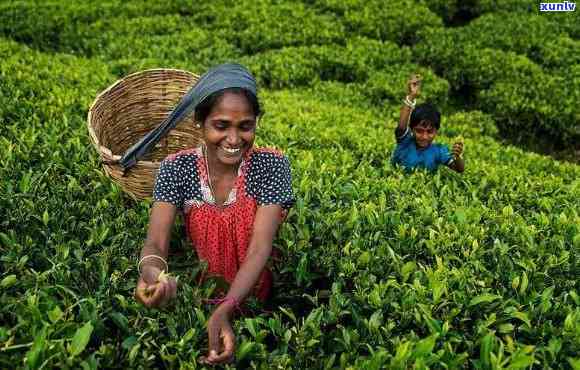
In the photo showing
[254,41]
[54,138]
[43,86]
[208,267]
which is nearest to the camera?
[208,267]

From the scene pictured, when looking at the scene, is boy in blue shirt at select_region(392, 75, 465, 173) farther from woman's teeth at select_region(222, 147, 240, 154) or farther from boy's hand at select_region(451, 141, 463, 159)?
woman's teeth at select_region(222, 147, 240, 154)

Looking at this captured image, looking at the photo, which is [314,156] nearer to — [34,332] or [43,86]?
[43,86]

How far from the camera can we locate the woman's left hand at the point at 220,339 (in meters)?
2.03

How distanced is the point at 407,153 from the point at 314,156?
78 centimetres

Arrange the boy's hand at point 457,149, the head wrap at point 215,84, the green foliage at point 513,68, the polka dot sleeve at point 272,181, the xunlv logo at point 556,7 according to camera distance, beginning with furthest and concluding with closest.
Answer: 1. the xunlv logo at point 556,7
2. the green foliage at point 513,68
3. the boy's hand at point 457,149
4. the polka dot sleeve at point 272,181
5. the head wrap at point 215,84

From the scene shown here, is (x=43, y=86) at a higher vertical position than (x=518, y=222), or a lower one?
higher

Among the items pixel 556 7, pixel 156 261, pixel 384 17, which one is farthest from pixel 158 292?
pixel 556 7

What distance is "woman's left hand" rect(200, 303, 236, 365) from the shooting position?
79.9 inches

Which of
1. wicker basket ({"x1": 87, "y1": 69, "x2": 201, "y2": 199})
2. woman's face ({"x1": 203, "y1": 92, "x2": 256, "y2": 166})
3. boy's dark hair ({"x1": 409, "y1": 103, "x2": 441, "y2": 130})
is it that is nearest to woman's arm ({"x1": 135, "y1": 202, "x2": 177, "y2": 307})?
woman's face ({"x1": 203, "y1": 92, "x2": 256, "y2": 166})

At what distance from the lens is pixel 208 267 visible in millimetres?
2811

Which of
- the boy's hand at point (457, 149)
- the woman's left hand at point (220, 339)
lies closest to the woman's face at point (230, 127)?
the woman's left hand at point (220, 339)

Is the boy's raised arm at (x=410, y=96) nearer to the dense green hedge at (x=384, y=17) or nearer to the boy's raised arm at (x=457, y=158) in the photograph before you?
the boy's raised arm at (x=457, y=158)

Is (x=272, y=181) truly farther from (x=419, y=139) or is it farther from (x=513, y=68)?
(x=513, y=68)

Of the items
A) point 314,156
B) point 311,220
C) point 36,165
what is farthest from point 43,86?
point 311,220
